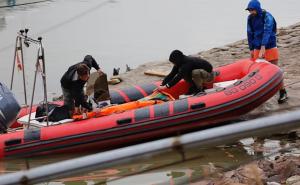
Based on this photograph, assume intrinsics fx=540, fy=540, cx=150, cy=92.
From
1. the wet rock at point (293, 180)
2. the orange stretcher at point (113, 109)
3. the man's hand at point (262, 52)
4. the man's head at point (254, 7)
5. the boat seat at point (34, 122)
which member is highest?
the man's head at point (254, 7)

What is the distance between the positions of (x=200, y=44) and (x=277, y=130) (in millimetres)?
14030

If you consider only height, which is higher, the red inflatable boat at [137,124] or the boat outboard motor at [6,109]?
the boat outboard motor at [6,109]

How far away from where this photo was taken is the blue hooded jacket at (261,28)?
6.23m

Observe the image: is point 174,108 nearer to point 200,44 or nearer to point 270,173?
point 270,173

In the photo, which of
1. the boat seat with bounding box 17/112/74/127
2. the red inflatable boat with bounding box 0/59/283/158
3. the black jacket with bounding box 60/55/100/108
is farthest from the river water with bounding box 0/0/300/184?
the red inflatable boat with bounding box 0/59/283/158

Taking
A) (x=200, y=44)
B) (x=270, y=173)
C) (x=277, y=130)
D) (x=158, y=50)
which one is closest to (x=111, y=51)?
(x=158, y=50)

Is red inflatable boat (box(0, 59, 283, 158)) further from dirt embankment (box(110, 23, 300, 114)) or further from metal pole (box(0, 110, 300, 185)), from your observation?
metal pole (box(0, 110, 300, 185))

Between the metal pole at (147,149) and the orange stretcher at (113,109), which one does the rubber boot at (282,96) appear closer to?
the orange stretcher at (113,109)

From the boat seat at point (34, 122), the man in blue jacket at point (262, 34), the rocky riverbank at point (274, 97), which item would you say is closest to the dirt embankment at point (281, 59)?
the rocky riverbank at point (274, 97)

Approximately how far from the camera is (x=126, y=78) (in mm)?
9703

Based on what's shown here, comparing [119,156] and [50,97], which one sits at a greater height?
[119,156]

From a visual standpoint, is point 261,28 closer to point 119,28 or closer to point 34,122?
point 34,122

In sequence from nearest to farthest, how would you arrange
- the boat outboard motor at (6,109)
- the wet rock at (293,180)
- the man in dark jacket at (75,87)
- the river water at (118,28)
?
the wet rock at (293,180) → the boat outboard motor at (6,109) → the man in dark jacket at (75,87) → the river water at (118,28)

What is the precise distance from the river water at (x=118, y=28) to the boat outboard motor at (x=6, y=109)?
483cm
